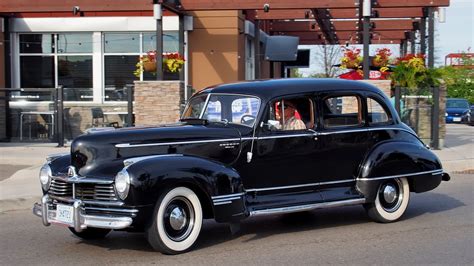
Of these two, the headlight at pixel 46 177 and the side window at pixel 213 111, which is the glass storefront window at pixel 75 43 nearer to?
the side window at pixel 213 111

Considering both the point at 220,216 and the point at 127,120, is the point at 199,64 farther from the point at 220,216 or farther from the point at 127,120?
the point at 220,216

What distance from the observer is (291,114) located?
7.91m

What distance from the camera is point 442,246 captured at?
716cm

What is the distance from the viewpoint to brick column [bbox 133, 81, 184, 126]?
16969mm

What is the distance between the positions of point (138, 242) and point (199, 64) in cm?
1387

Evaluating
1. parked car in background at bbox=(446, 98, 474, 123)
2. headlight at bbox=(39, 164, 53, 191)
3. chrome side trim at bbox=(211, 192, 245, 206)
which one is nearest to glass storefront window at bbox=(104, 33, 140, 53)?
headlight at bbox=(39, 164, 53, 191)

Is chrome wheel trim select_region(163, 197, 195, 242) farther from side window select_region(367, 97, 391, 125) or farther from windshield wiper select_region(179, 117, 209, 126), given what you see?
side window select_region(367, 97, 391, 125)

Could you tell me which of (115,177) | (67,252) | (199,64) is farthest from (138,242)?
(199,64)

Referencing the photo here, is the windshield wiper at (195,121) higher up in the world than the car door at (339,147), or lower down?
higher up

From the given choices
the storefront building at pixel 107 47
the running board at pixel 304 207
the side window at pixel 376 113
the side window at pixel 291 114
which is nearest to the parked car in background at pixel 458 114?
the storefront building at pixel 107 47

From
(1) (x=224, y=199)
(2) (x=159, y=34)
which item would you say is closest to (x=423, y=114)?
(2) (x=159, y=34)

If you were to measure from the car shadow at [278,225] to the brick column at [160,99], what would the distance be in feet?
26.9

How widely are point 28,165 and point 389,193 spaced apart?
9078 mm

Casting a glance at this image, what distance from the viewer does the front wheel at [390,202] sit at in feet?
27.4
